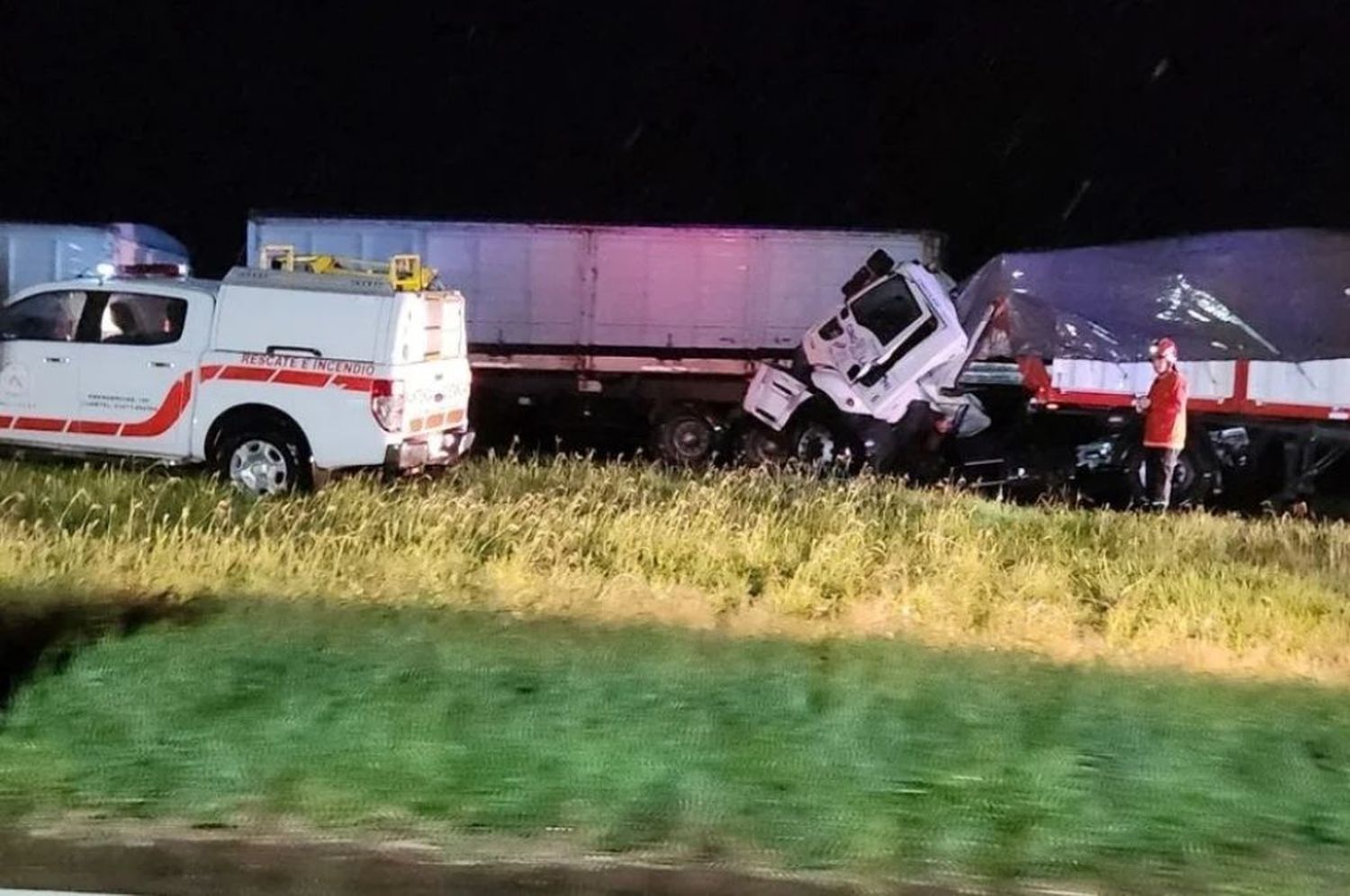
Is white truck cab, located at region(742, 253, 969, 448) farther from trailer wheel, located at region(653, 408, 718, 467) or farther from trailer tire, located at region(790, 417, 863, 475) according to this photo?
trailer wheel, located at region(653, 408, 718, 467)

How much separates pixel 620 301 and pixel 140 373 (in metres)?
6.57

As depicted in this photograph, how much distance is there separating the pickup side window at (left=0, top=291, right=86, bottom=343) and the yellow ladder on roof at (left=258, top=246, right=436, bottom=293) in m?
1.61

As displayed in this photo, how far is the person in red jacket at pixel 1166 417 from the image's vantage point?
13828 millimetres

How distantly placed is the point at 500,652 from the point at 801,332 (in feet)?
36.2

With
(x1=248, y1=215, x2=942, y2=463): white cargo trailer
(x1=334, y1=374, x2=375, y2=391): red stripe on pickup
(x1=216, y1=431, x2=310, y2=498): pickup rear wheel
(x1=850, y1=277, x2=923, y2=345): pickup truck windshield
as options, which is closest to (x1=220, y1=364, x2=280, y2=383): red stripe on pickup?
(x1=216, y1=431, x2=310, y2=498): pickup rear wheel

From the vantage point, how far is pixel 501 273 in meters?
17.7

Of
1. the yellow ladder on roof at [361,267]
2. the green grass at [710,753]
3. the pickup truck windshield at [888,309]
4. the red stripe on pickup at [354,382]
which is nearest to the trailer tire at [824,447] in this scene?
the pickup truck windshield at [888,309]

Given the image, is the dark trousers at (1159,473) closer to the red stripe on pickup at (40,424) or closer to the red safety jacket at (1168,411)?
the red safety jacket at (1168,411)

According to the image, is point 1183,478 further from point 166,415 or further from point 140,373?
point 140,373

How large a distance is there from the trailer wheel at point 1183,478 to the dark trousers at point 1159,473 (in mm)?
56

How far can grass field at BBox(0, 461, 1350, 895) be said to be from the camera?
5039 mm

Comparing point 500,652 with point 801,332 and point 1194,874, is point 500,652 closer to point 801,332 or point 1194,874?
point 1194,874

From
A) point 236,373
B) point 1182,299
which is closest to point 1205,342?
point 1182,299

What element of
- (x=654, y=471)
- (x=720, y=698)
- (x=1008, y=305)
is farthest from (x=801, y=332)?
(x=720, y=698)
